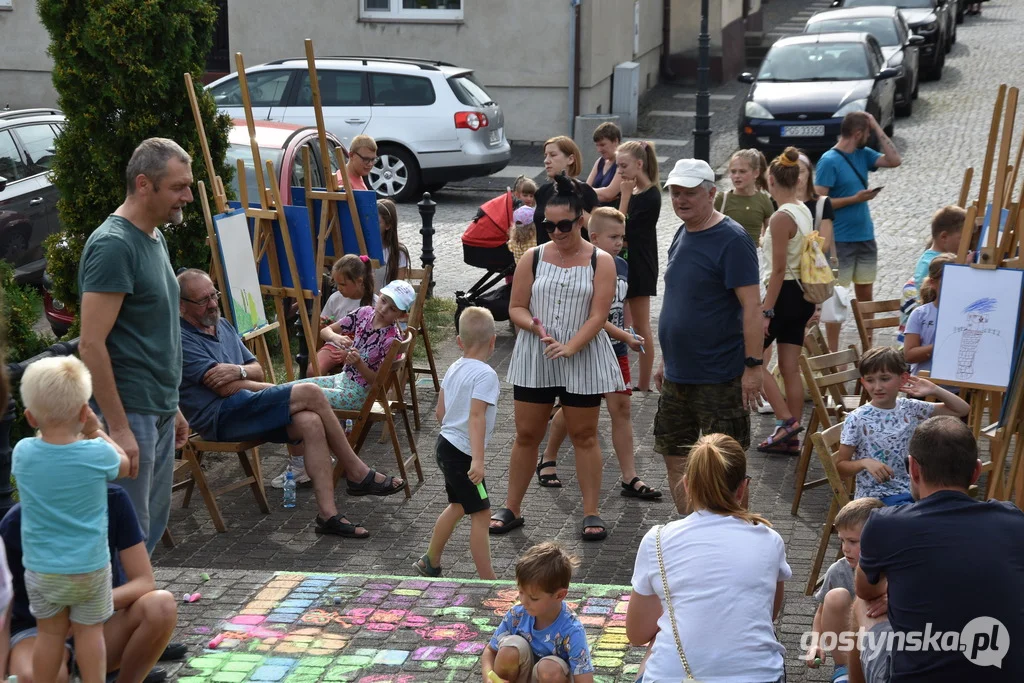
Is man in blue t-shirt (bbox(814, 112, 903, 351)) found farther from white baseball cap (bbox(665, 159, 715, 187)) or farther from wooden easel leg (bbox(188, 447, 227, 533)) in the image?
wooden easel leg (bbox(188, 447, 227, 533))

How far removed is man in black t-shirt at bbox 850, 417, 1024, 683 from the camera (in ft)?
12.4

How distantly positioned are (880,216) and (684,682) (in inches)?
500

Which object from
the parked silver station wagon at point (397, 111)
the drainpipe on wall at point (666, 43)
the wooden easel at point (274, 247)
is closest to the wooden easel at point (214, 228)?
the wooden easel at point (274, 247)

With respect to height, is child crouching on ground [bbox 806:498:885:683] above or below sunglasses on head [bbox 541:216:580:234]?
below

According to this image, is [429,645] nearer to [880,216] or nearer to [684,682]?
[684,682]

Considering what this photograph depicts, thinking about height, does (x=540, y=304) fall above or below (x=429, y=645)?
above

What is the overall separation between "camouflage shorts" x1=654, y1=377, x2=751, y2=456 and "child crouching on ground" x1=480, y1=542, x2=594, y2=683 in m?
1.92

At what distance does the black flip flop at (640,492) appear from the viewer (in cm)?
748

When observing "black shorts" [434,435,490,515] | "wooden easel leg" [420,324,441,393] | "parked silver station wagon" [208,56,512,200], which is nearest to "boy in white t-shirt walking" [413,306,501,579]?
"black shorts" [434,435,490,515]

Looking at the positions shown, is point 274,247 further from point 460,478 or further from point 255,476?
point 460,478

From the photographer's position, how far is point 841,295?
8.91m

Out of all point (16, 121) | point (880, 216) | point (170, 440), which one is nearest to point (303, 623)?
point (170, 440)

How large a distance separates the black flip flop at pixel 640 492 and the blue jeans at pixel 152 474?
9.39 ft

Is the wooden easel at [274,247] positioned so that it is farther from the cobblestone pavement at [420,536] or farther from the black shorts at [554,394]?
the black shorts at [554,394]
